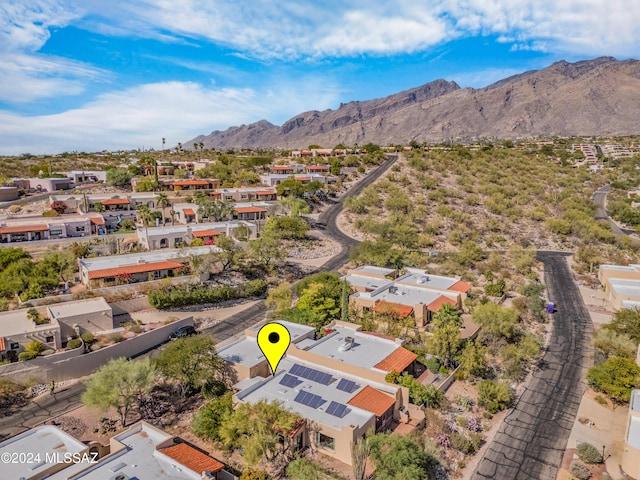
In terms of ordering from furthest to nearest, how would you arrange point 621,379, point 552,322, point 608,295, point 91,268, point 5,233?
point 5,233, point 608,295, point 91,268, point 552,322, point 621,379

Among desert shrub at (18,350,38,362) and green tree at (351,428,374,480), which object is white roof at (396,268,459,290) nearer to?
green tree at (351,428,374,480)

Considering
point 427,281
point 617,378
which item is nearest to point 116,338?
point 427,281

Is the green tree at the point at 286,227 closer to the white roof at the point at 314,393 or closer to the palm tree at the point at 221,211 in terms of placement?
the palm tree at the point at 221,211

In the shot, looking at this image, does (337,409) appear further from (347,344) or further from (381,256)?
(381,256)

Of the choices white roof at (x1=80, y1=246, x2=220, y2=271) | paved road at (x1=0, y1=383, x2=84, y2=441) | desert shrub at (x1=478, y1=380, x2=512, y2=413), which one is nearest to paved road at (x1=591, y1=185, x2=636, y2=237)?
desert shrub at (x1=478, y1=380, x2=512, y2=413)

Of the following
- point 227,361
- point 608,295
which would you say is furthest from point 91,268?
point 608,295

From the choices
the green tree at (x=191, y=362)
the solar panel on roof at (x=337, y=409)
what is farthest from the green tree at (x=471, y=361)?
the green tree at (x=191, y=362)

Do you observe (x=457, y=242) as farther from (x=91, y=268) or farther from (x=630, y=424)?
(x=91, y=268)

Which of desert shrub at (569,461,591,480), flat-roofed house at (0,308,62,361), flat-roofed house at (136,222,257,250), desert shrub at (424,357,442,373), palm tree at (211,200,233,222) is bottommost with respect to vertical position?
desert shrub at (569,461,591,480)
